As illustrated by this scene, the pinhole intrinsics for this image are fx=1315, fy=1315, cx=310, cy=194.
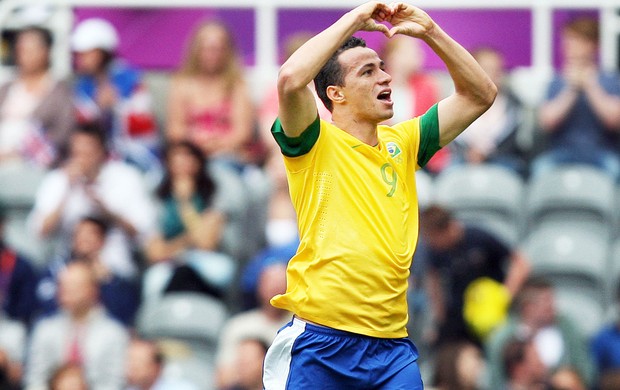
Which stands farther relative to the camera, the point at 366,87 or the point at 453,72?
the point at 453,72

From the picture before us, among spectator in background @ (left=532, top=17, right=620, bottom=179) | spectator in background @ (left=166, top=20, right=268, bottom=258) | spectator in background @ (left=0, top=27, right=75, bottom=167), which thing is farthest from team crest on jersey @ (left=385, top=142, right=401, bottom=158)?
spectator in background @ (left=0, top=27, right=75, bottom=167)

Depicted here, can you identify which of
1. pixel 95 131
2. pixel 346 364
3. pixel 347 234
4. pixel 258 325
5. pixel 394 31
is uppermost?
pixel 394 31

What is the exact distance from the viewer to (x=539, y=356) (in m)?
9.43

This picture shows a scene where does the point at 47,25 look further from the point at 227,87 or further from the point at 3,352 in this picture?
the point at 3,352

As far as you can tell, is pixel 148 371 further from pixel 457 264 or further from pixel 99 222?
pixel 457 264

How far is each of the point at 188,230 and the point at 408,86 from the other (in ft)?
6.78

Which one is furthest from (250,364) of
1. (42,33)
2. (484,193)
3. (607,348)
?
(42,33)

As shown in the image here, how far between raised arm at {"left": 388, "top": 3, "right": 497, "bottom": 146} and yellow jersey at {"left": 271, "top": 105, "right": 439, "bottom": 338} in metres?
0.45

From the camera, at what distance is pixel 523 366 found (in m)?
9.40

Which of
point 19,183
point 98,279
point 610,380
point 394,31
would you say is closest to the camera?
point 394,31

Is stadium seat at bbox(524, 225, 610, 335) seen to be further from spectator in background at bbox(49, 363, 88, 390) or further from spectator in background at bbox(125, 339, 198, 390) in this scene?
spectator in background at bbox(49, 363, 88, 390)

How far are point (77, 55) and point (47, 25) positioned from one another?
36cm

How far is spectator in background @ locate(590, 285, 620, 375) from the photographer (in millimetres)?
9406

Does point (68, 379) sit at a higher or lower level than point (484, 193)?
lower
